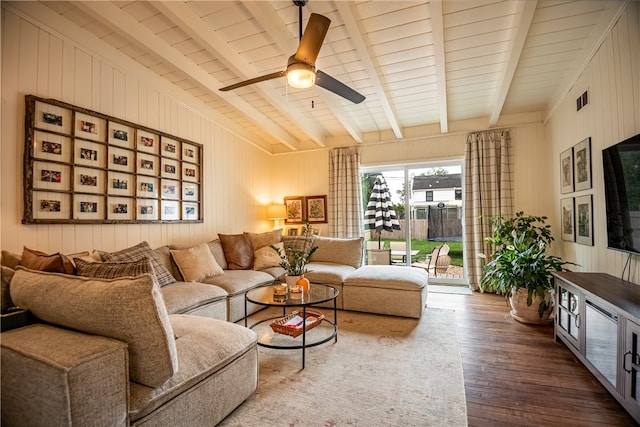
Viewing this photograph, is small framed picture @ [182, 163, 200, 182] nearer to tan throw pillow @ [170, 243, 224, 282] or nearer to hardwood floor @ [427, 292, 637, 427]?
tan throw pillow @ [170, 243, 224, 282]

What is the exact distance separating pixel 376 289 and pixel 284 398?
71.0 inches

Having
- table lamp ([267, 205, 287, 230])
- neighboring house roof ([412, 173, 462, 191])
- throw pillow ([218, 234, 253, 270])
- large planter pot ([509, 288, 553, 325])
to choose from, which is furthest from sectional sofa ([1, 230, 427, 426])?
neighboring house roof ([412, 173, 462, 191])

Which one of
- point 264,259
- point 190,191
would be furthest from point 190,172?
point 264,259

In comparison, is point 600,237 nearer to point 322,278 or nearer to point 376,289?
point 376,289

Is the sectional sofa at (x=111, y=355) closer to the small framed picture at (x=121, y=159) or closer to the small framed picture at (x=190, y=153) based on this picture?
the small framed picture at (x=121, y=159)

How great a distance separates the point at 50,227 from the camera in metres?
2.50

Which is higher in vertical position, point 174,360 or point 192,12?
point 192,12

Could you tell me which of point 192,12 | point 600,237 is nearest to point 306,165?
point 192,12

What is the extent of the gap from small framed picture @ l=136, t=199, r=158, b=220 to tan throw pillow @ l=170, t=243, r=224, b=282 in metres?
0.48

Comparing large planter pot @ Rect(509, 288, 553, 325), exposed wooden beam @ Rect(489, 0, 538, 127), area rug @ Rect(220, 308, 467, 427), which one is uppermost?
exposed wooden beam @ Rect(489, 0, 538, 127)

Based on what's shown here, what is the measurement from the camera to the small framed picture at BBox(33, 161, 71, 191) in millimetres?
2389

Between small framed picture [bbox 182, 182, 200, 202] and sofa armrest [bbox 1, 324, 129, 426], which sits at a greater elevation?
small framed picture [bbox 182, 182, 200, 202]

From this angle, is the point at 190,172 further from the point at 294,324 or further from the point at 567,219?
the point at 567,219

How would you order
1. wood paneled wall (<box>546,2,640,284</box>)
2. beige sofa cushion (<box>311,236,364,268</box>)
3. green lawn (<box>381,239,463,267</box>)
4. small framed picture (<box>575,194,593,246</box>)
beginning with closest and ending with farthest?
wood paneled wall (<box>546,2,640,284</box>) → small framed picture (<box>575,194,593,246</box>) → beige sofa cushion (<box>311,236,364,268</box>) → green lawn (<box>381,239,463,267</box>)
